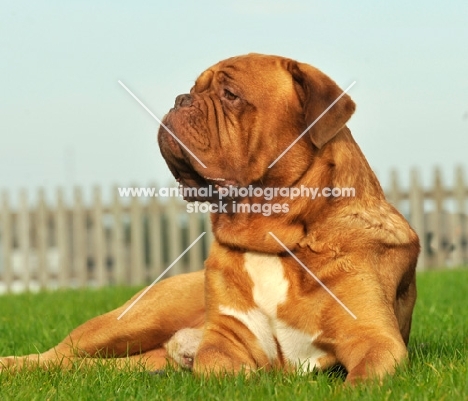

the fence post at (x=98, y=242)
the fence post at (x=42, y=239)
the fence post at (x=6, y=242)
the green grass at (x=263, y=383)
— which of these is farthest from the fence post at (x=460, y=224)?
the green grass at (x=263, y=383)

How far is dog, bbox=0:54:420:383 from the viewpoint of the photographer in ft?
14.7

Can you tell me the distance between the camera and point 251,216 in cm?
477

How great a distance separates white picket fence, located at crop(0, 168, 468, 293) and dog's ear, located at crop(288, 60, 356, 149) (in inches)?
486

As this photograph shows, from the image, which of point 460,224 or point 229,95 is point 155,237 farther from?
point 229,95

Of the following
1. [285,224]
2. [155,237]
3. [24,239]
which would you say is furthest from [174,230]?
[285,224]

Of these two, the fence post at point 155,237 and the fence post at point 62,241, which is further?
the fence post at point 62,241

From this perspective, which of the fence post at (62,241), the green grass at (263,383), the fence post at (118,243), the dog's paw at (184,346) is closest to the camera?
the green grass at (263,383)

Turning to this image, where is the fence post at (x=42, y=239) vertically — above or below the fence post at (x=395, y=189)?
below

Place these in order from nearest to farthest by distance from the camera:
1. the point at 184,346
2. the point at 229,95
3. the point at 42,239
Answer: the point at 229,95, the point at 184,346, the point at 42,239

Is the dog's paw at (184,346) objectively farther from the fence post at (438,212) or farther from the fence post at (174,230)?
the fence post at (438,212)

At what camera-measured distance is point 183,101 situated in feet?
16.0

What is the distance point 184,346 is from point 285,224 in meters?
1.08

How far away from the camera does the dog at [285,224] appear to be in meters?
4.48

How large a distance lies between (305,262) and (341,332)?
434mm
